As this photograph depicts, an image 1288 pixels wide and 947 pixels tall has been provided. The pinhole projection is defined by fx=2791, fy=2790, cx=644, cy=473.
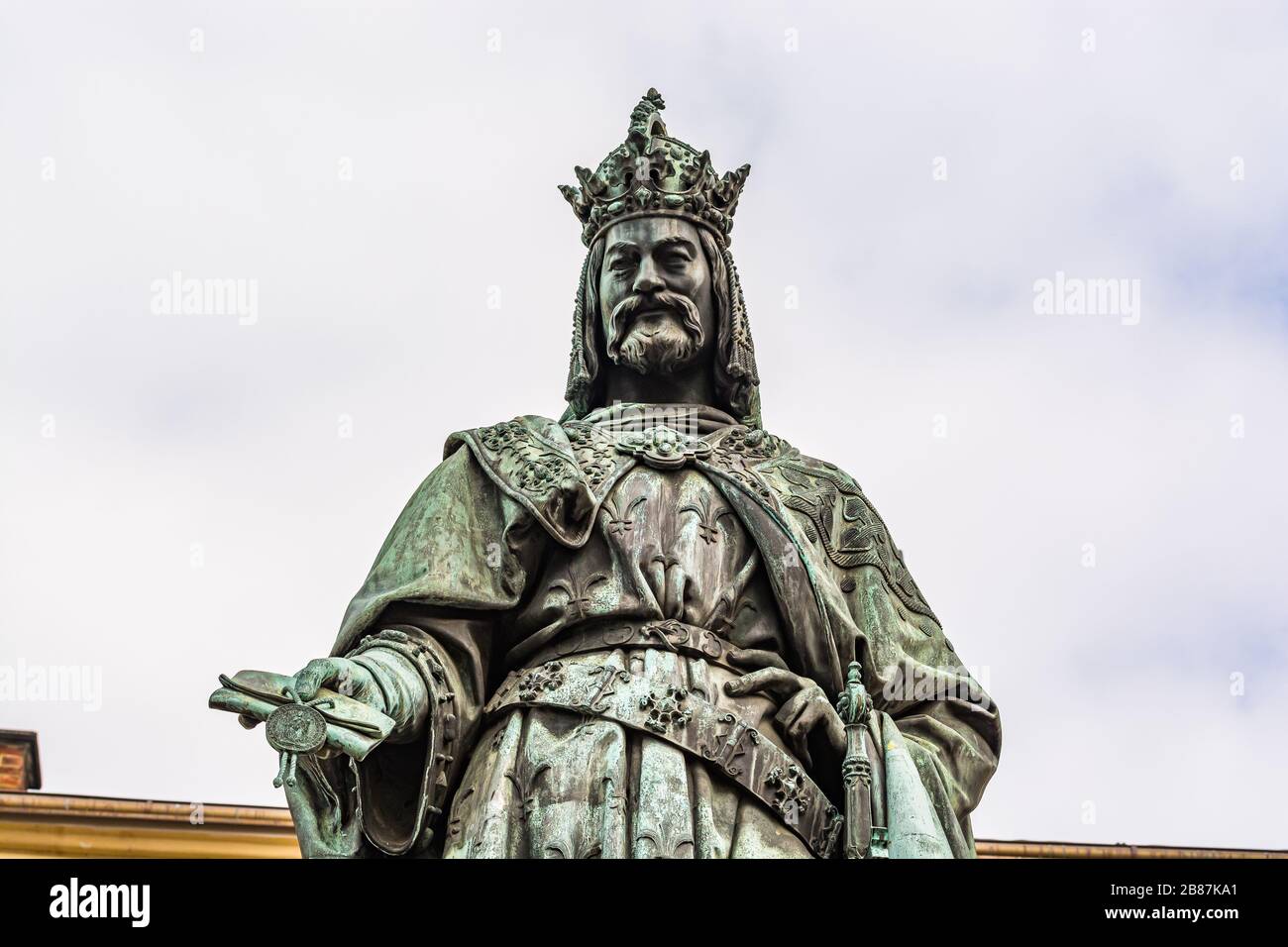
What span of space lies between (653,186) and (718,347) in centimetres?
99

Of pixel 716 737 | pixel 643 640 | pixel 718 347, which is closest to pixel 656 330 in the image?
pixel 718 347

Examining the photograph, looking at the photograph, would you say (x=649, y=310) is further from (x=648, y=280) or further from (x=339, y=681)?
(x=339, y=681)

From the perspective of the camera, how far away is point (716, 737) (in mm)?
13367

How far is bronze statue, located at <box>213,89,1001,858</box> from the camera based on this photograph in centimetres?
1309

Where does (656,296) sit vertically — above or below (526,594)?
above

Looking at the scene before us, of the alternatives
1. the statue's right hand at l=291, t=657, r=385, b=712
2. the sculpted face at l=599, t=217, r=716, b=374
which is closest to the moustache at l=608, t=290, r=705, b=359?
the sculpted face at l=599, t=217, r=716, b=374

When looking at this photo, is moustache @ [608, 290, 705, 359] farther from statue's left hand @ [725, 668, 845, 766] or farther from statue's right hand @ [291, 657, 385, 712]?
statue's right hand @ [291, 657, 385, 712]

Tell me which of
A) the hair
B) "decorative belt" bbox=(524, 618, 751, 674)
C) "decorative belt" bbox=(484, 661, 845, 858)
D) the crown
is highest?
the crown

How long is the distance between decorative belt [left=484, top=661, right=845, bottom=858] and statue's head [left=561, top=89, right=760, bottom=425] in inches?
107

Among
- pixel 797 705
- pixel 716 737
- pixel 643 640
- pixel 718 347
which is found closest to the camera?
pixel 716 737

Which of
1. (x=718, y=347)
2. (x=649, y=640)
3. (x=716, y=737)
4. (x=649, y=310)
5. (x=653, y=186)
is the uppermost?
(x=653, y=186)

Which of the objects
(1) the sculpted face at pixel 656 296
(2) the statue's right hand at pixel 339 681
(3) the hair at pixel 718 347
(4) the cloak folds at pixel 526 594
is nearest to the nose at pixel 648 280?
(1) the sculpted face at pixel 656 296

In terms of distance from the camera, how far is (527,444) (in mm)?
14961
